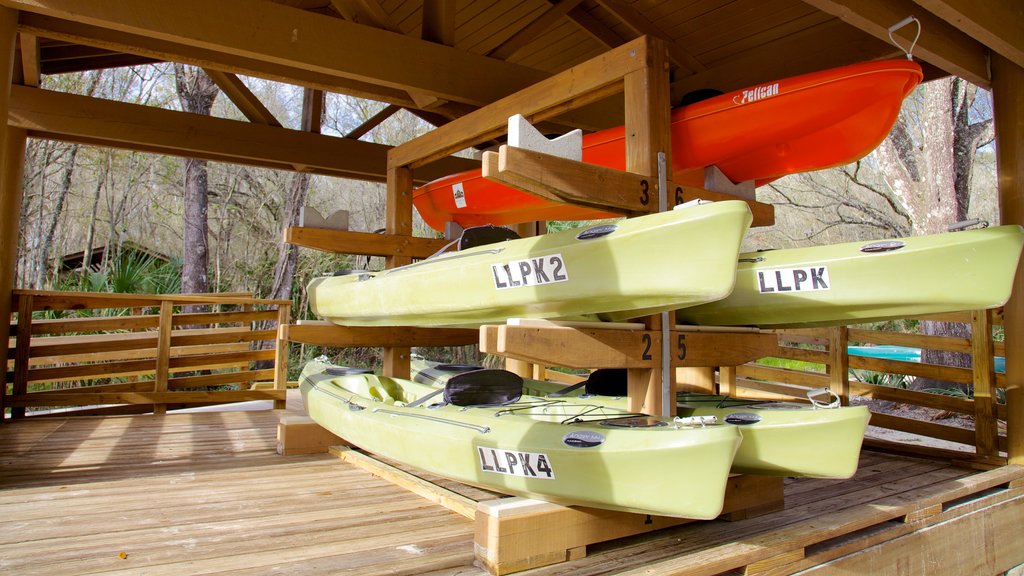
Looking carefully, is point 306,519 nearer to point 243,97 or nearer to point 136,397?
point 136,397

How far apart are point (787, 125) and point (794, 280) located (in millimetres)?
779

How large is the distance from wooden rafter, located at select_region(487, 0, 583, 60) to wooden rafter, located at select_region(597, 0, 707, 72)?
0.24m

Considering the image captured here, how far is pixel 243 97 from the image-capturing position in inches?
206

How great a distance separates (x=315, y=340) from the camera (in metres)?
4.00

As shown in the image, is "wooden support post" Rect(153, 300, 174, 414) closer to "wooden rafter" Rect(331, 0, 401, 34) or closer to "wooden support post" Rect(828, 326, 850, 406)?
"wooden rafter" Rect(331, 0, 401, 34)

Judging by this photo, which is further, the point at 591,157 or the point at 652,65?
the point at 591,157

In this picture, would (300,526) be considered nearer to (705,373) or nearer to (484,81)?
(705,373)

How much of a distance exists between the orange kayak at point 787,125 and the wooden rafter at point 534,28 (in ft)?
3.84

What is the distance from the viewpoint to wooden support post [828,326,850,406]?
4.18 meters

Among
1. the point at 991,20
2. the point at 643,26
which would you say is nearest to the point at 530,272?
the point at 991,20

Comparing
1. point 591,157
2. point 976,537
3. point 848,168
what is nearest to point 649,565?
point 976,537

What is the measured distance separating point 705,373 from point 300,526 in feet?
7.53

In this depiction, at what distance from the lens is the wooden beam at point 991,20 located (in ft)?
8.84

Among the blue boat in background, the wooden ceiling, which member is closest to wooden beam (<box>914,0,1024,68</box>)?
the wooden ceiling
